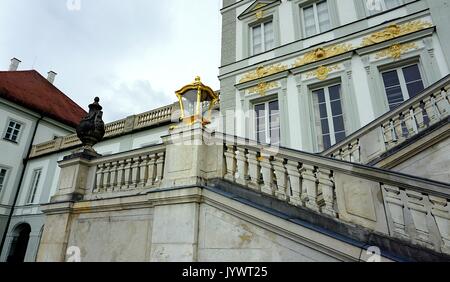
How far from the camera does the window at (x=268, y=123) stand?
941 cm

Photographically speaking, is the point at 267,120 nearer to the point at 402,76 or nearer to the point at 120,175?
the point at 402,76

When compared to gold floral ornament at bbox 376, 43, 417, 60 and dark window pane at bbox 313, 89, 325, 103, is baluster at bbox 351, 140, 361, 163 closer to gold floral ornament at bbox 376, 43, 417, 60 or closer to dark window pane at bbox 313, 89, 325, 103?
dark window pane at bbox 313, 89, 325, 103

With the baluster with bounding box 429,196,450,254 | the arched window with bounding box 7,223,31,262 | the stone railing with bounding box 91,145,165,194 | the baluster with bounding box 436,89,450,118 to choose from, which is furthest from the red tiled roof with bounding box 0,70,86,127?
the baluster with bounding box 429,196,450,254

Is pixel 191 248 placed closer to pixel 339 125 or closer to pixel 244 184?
pixel 244 184

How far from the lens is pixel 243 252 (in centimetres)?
333

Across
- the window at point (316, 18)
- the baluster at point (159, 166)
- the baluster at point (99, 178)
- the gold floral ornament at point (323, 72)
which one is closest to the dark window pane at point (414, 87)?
the gold floral ornament at point (323, 72)

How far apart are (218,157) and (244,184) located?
2.09 ft

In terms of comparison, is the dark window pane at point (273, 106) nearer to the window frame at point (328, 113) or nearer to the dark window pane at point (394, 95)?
the window frame at point (328, 113)

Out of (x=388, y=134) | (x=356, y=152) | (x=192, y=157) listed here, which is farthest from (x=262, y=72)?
(x=192, y=157)

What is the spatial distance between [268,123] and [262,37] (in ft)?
12.3

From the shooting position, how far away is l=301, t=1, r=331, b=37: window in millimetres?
9906

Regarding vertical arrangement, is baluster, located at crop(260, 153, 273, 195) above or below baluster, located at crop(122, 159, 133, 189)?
below

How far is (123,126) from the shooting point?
1697cm

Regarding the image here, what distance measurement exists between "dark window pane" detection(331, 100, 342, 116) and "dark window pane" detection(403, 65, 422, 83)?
1886 mm
